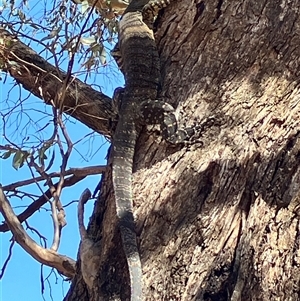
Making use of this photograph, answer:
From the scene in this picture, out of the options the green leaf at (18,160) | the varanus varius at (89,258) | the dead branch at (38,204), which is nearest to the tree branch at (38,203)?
the dead branch at (38,204)

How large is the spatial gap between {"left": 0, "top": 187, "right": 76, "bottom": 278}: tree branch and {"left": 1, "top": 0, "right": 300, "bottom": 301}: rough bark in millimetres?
636

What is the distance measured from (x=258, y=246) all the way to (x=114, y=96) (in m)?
1.56

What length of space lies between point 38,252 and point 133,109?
2.64 ft

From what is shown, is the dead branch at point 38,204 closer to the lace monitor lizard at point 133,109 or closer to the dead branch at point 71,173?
the dead branch at point 71,173

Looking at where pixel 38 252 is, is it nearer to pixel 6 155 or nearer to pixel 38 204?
pixel 38 204

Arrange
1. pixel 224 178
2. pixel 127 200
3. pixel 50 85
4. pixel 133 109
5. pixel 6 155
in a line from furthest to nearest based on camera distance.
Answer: pixel 6 155 → pixel 50 85 → pixel 133 109 → pixel 127 200 → pixel 224 178

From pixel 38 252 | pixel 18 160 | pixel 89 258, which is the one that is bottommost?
pixel 89 258

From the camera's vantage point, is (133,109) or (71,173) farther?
(71,173)

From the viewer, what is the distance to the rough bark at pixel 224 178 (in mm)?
1824

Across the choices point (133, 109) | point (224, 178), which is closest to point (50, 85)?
point (133, 109)

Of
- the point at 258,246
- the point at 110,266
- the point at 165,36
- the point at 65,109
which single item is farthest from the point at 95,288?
the point at 65,109

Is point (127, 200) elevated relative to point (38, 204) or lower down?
lower down

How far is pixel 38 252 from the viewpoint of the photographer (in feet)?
9.68

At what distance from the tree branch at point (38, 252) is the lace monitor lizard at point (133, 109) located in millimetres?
610
